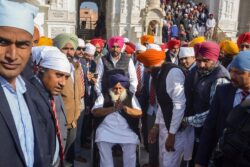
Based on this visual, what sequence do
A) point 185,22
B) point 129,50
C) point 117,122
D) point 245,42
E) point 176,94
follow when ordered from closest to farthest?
point 176,94, point 117,122, point 245,42, point 129,50, point 185,22

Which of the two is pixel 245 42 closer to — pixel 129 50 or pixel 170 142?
pixel 170 142

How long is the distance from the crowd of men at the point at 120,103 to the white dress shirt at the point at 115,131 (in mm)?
13

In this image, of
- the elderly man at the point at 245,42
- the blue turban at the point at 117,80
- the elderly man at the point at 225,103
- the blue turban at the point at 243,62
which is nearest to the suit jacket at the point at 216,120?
the elderly man at the point at 225,103

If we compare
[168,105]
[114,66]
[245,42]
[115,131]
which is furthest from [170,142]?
[245,42]

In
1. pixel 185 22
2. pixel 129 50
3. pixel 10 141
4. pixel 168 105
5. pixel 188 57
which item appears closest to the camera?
pixel 10 141

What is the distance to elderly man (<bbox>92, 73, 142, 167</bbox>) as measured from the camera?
13.6ft

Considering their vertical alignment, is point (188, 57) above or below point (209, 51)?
below

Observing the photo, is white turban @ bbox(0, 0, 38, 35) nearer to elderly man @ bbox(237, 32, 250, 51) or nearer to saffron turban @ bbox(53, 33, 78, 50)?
saffron turban @ bbox(53, 33, 78, 50)

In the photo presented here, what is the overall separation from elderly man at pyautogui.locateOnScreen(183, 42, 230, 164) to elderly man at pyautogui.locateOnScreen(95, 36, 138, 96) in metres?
1.53

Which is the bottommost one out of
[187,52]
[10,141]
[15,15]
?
[10,141]

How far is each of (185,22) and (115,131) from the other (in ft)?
52.5

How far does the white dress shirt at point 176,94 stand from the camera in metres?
3.65

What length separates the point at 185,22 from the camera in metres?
19.1

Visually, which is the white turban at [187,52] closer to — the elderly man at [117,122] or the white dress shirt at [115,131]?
the elderly man at [117,122]
